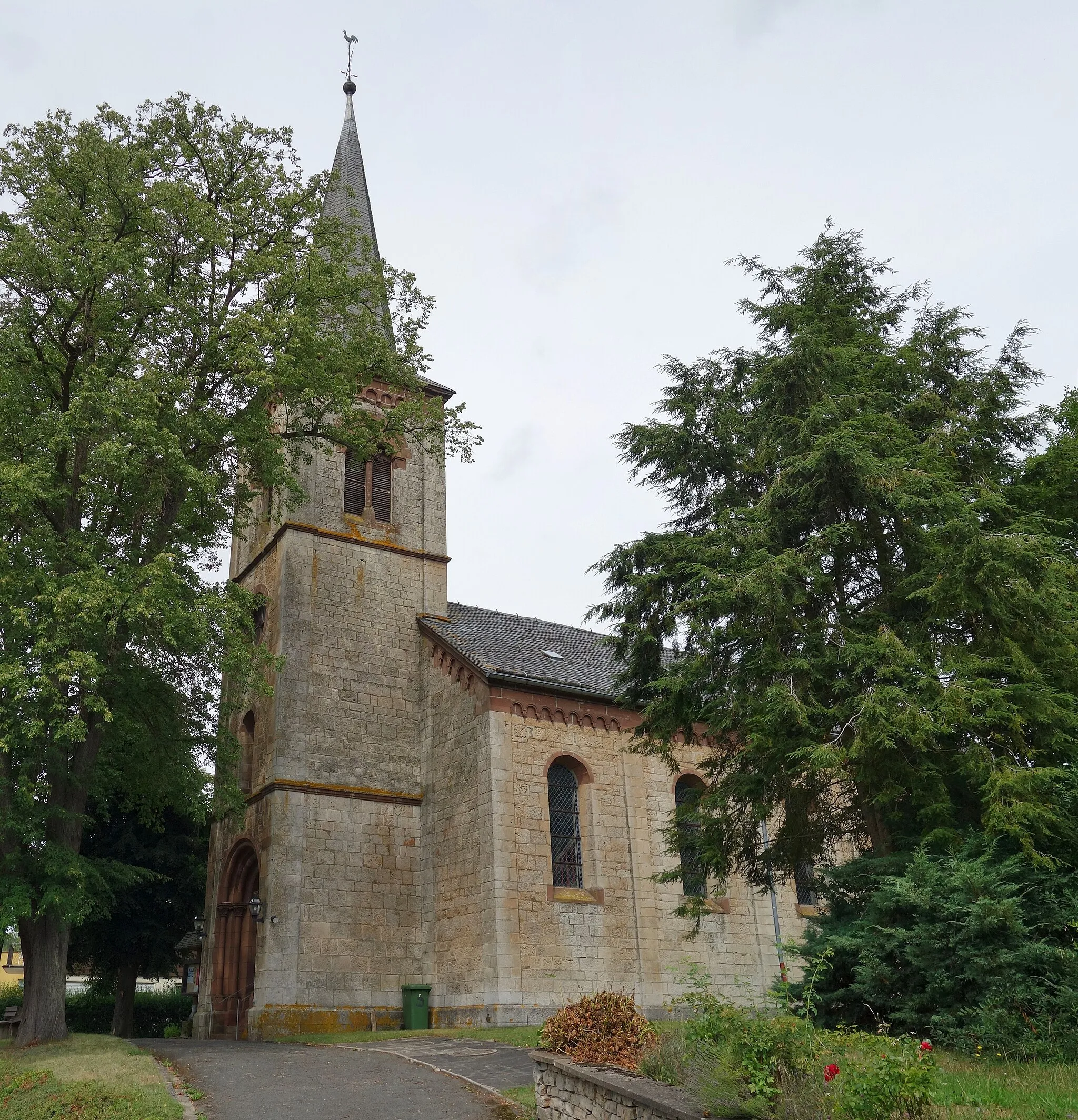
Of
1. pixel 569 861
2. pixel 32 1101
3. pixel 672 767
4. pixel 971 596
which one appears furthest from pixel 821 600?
pixel 32 1101

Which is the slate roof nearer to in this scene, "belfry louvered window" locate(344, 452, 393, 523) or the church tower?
the church tower

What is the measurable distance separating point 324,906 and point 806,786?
11113 mm

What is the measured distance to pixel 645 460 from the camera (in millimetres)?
15062

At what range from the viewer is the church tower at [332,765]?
62.6ft

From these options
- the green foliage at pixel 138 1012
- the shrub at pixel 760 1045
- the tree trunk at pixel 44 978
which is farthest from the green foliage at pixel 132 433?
the green foliage at pixel 138 1012

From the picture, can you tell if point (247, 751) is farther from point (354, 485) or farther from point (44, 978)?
point (44, 978)

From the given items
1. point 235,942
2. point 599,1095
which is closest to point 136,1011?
point 235,942

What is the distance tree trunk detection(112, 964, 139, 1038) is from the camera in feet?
83.6

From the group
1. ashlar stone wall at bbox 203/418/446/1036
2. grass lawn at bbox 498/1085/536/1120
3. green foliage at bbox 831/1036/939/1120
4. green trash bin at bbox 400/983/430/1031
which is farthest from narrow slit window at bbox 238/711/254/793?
green foliage at bbox 831/1036/939/1120

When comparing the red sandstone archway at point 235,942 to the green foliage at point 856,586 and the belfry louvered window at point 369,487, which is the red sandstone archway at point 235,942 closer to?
the belfry louvered window at point 369,487

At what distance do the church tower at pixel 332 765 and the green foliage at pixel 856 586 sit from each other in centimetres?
829

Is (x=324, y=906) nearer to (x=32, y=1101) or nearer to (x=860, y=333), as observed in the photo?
(x=32, y=1101)

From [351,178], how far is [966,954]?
92.2 ft

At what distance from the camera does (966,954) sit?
9172 millimetres
